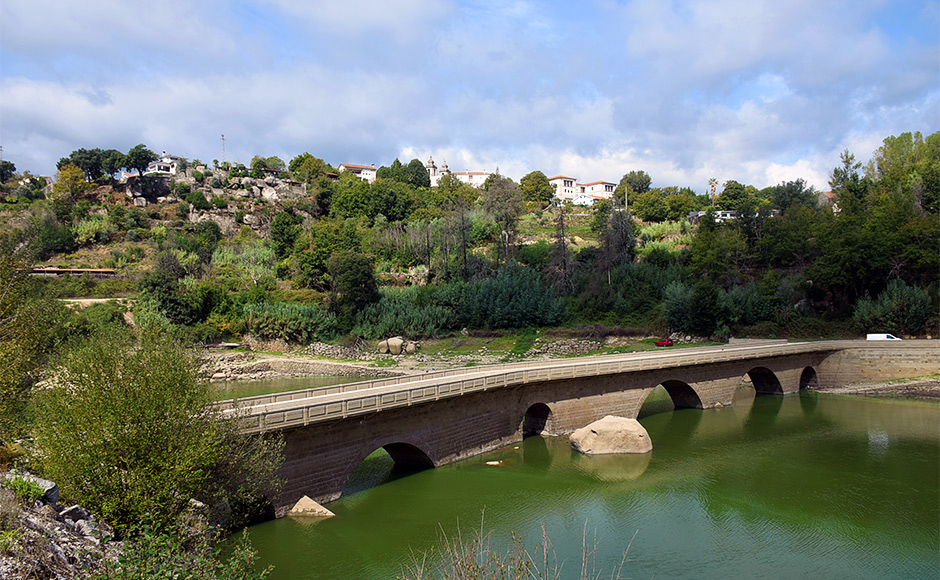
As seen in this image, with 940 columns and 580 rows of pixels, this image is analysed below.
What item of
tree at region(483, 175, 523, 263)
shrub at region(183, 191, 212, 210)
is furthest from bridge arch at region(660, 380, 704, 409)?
shrub at region(183, 191, 212, 210)

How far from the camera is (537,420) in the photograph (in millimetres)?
31719

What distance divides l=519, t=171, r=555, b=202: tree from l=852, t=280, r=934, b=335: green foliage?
73038 millimetres

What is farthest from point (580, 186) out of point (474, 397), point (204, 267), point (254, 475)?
point (254, 475)

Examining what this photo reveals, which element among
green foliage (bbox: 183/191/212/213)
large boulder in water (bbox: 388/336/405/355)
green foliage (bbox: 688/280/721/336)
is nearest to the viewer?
green foliage (bbox: 688/280/721/336)

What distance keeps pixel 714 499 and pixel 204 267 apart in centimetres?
6702

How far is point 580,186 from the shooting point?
5497 inches

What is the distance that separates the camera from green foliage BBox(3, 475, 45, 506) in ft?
40.6

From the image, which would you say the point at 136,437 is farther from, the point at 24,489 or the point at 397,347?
the point at 397,347

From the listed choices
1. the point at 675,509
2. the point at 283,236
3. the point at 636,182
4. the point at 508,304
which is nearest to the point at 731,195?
the point at 636,182

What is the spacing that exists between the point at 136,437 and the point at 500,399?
680 inches

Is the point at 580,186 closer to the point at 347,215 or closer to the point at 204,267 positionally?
the point at 347,215

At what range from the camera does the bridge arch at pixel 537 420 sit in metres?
31.0

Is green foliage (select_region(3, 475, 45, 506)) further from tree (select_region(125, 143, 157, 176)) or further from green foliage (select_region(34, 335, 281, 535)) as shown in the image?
tree (select_region(125, 143, 157, 176))

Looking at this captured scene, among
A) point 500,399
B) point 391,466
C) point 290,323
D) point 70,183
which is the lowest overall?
point 391,466
